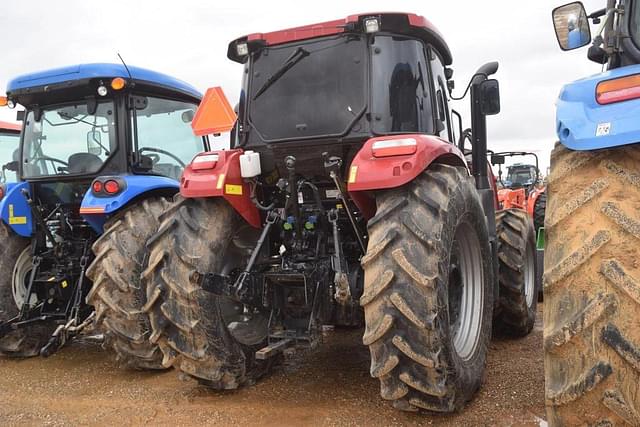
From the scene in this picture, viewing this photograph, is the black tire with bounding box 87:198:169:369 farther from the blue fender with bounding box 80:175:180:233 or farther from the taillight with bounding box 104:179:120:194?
the taillight with bounding box 104:179:120:194

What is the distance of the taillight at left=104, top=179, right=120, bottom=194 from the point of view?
4.61 metres

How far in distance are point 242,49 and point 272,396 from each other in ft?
7.63

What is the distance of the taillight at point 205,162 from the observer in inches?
142

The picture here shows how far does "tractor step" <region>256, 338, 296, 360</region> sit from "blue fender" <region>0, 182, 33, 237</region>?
9.73ft

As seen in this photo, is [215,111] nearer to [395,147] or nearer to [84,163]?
[395,147]

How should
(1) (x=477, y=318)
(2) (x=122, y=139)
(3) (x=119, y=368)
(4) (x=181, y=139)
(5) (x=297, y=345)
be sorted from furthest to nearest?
(4) (x=181, y=139) → (2) (x=122, y=139) → (3) (x=119, y=368) → (1) (x=477, y=318) → (5) (x=297, y=345)

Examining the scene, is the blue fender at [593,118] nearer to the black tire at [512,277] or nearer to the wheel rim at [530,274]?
the black tire at [512,277]

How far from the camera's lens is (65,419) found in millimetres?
3568

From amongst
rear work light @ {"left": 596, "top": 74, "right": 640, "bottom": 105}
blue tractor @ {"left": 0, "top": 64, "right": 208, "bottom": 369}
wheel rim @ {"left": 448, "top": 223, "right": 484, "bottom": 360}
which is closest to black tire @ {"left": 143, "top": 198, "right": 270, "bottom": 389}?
blue tractor @ {"left": 0, "top": 64, "right": 208, "bottom": 369}

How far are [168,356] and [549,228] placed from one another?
8.08ft

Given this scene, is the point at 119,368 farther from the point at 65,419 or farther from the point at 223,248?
the point at 223,248

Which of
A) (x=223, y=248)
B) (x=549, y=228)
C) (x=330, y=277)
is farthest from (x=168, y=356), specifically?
(x=549, y=228)

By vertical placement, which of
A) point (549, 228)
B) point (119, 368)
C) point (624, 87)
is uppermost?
point (624, 87)

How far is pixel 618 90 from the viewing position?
2.03 meters
